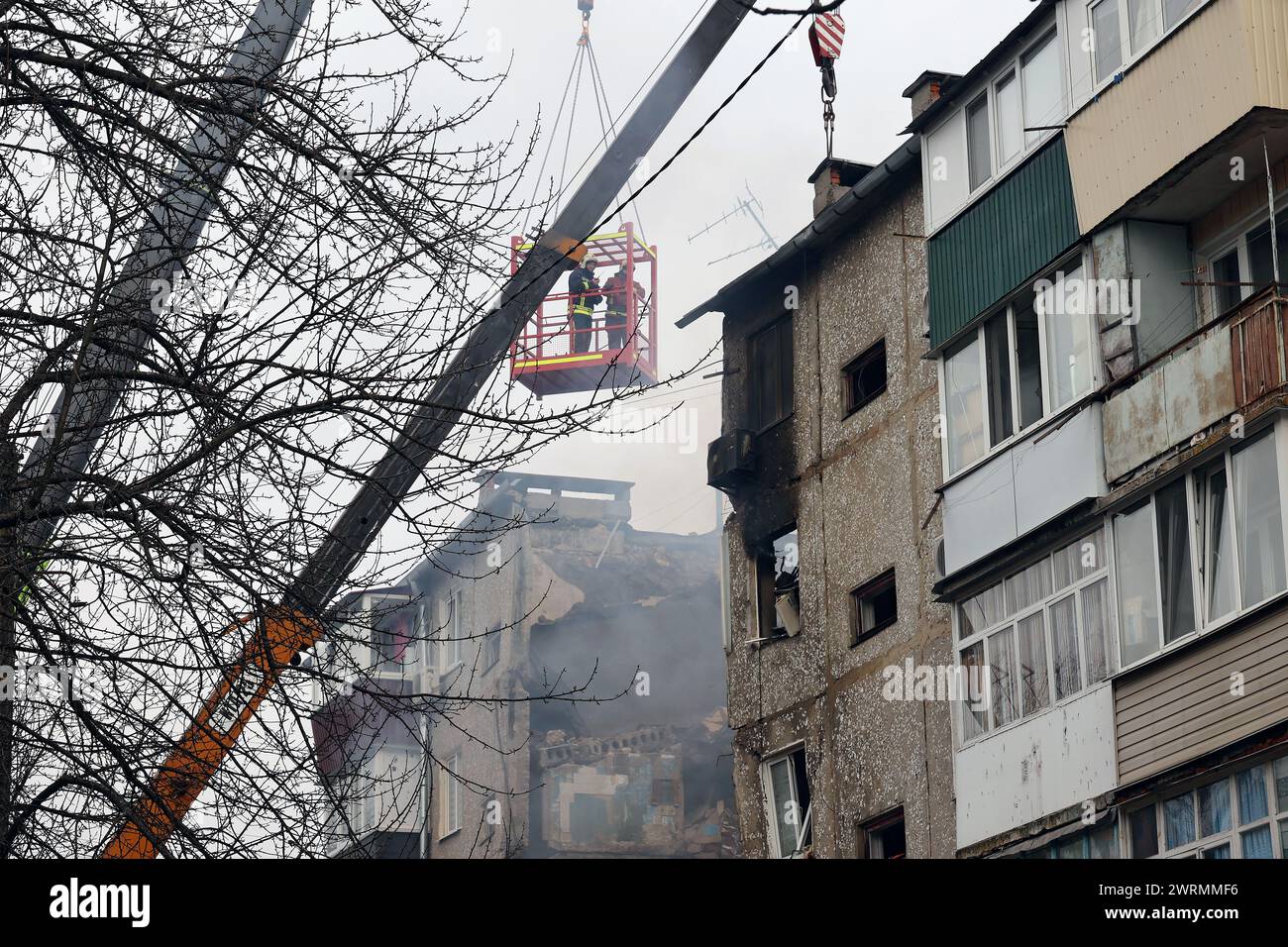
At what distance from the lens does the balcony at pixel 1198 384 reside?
48.5 feet

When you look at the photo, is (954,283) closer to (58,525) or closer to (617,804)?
(58,525)

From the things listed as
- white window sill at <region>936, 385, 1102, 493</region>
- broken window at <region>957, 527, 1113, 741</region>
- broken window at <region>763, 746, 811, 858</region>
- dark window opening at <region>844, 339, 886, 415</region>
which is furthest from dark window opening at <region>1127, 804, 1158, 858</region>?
dark window opening at <region>844, 339, 886, 415</region>

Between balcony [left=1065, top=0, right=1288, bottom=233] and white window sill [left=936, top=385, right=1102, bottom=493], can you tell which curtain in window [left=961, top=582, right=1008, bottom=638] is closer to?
white window sill [left=936, top=385, right=1102, bottom=493]

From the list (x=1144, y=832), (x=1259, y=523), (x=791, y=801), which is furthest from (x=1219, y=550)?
(x=791, y=801)

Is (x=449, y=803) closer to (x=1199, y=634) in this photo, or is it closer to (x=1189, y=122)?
(x=1199, y=634)

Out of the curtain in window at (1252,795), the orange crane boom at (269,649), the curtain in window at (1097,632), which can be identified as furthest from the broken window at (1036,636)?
the orange crane boom at (269,649)

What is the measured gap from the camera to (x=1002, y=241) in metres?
19.2

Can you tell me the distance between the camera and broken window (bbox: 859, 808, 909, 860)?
2125cm

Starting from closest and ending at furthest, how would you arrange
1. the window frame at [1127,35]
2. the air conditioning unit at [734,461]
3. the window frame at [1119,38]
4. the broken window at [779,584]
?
the window frame at [1127,35]
the window frame at [1119,38]
the broken window at [779,584]
the air conditioning unit at [734,461]

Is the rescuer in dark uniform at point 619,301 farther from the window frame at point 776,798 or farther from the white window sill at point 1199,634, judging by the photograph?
the white window sill at point 1199,634

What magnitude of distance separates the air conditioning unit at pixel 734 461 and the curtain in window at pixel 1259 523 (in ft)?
35.0

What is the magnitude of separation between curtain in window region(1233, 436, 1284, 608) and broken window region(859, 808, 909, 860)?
7219mm

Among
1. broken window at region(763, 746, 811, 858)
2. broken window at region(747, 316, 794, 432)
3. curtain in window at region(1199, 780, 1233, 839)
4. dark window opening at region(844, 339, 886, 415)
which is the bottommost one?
curtain in window at region(1199, 780, 1233, 839)
